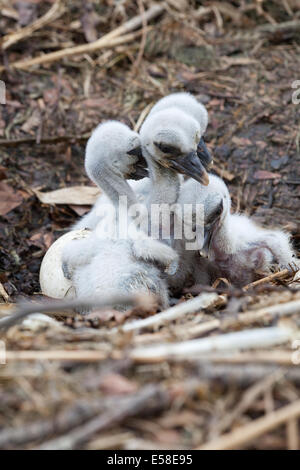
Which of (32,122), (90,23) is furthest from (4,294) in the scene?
(90,23)

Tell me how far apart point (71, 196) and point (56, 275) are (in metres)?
0.96

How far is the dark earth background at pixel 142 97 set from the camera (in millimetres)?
3971

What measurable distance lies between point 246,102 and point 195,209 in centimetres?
182

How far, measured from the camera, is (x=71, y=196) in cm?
403

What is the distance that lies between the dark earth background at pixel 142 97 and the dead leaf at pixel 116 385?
175 centimetres

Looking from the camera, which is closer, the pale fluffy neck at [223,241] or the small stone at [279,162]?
the pale fluffy neck at [223,241]

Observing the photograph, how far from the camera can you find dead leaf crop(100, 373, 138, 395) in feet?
5.69

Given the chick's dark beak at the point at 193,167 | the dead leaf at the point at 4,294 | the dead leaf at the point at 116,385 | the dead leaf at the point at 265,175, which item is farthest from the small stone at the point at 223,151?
the dead leaf at the point at 116,385

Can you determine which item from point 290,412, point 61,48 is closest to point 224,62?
point 61,48

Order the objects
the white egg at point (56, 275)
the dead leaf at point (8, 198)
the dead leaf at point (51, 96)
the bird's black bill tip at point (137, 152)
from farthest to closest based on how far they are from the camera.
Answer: the dead leaf at point (51, 96) → the dead leaf at point (8, 198) → the white egg at point (56, 275) → the bird's black bill tip at point (137, 152)

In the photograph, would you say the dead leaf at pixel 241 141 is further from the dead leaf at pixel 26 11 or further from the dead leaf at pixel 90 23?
the dead leaf at pixel 26 11

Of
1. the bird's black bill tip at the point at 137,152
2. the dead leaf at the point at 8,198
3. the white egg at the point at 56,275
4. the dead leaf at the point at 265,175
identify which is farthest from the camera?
the dead leaf at the point at 265,175
